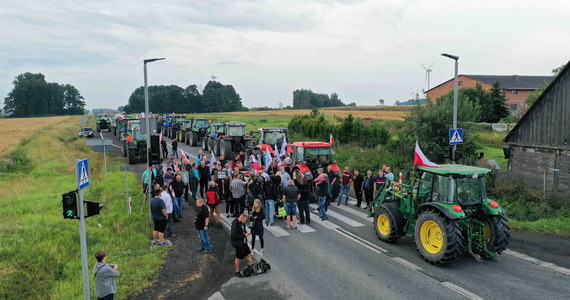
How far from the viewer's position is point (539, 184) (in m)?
16.0

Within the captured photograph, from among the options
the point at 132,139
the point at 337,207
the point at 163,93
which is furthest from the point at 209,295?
the point at 163,93

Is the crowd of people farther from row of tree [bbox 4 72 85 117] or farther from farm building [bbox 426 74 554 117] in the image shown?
row of tree [bbox 4 72 85 117]

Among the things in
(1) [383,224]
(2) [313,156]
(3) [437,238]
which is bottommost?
(1) [383,224]

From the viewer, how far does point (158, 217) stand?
10734mm

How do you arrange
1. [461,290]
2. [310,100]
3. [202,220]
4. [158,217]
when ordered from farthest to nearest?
[310,100], [158,217], [202,220], [461,290]

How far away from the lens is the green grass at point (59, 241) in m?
8.41

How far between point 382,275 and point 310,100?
426ft

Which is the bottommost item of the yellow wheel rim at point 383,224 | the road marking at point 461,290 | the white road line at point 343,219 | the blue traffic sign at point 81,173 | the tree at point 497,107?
the road marking at point 461,290

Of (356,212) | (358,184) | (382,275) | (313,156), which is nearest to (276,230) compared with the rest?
(356,212)

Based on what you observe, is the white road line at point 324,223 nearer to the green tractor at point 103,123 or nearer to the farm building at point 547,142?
the farm building at point 547,142

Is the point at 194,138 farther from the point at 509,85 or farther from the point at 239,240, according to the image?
the point at 509,85

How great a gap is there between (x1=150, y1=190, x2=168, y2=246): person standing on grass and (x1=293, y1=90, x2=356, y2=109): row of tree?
125 metres

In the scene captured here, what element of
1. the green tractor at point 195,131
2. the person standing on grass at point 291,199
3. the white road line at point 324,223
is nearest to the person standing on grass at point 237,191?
the person standing on grass at point 291,199

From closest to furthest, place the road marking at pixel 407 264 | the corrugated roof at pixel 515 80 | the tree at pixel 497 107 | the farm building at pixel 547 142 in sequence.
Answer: the road marking at pixel 407 264 → the farm building at pixel 547 142 → the tree at pixel 497 107 → the corrugated roof at pixel 515 80
